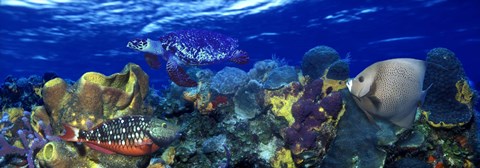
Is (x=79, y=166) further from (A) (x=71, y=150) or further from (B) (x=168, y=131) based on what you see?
(B) (x=168, y=131)

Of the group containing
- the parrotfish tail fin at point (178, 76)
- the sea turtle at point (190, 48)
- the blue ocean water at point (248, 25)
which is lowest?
the blue ocean water at point (248, 25)

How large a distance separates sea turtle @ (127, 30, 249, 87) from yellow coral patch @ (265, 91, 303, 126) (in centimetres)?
80

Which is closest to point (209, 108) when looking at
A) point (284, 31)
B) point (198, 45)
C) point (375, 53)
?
point (198, 45)

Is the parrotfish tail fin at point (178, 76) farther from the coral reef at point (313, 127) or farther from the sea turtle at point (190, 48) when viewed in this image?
the coral reef at point (313, 127)

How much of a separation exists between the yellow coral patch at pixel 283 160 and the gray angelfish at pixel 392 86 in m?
1.44

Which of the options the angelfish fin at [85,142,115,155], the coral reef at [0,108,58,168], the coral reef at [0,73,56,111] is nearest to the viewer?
the angelfish fin at [85,142,115,155]

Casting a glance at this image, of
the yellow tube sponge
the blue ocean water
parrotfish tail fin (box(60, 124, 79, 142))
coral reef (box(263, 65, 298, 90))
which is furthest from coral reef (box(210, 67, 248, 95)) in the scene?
the blue ocean water

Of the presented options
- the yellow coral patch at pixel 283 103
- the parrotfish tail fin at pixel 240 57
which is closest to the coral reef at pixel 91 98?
the parrotfish tail fin at pixel 240 57

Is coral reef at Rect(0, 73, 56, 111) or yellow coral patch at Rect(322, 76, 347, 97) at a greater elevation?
yellow coral patch at Rect(322, 76, 347, 97)

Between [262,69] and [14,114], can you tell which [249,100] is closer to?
[262,69]

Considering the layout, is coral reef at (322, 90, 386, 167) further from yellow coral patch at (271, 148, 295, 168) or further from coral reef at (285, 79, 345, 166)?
yellow coral patch at (271, 148, 295, 168)

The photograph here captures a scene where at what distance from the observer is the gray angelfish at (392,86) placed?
11.7ft

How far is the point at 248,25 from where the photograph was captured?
19.8m

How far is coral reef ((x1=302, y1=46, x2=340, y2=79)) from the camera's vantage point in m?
5.91
